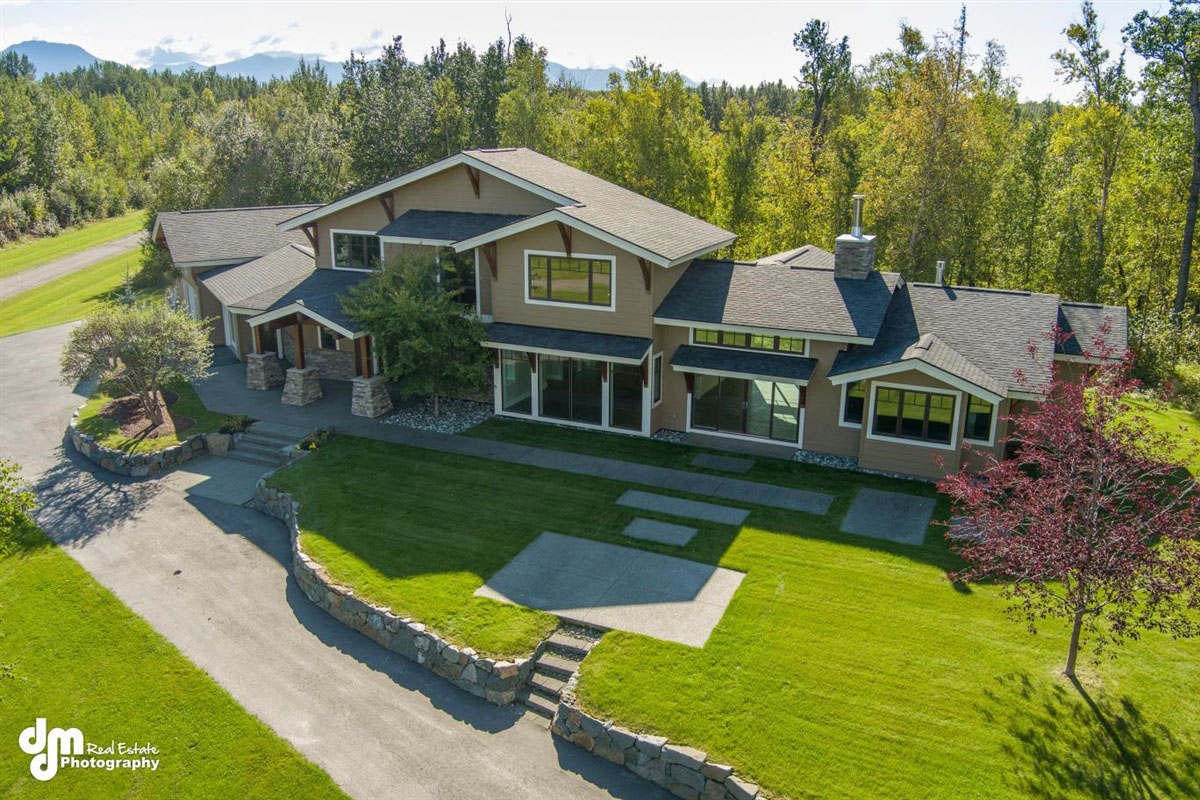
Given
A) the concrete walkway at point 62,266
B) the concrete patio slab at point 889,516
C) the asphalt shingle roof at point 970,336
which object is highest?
the asphalt shingle roof at point 970,336

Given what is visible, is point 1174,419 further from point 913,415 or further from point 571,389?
point 571,389

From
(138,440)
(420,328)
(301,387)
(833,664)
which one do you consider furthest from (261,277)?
(833,664)

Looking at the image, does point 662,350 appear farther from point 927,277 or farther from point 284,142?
point 284,142

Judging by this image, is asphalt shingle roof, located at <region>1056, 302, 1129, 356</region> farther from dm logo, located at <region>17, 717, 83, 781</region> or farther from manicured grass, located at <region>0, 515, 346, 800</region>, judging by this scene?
dm logo, located at <region>17, 717, 83, 781</region>

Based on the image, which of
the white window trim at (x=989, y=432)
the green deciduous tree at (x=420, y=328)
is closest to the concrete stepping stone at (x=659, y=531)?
the white window trim at (x=989, y=432)

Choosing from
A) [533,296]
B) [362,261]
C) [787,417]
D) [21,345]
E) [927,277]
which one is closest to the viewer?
[787,417]

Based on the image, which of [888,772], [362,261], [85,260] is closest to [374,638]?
[888,772]
